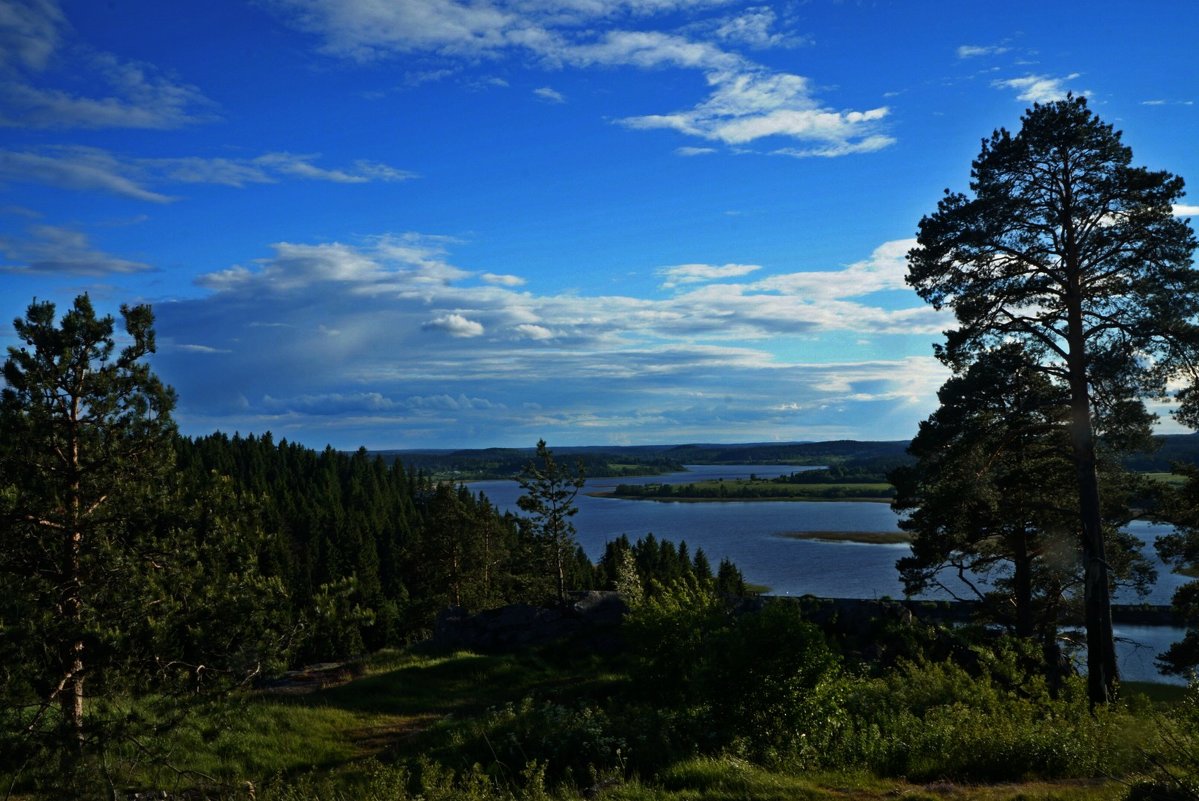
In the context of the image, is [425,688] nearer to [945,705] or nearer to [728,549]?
[945,705]

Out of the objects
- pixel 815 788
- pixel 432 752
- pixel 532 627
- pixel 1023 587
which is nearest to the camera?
pixel 815 788

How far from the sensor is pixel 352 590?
11.1 meters

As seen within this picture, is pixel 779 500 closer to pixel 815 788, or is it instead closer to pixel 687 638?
pixel 687 638

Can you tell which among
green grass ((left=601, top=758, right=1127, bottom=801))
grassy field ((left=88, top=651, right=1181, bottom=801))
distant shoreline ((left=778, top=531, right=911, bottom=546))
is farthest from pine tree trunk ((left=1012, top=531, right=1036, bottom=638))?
distant shoreline ((left=778, top=531, right=911, bottom=546))

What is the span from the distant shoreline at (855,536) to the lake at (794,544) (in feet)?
4.88

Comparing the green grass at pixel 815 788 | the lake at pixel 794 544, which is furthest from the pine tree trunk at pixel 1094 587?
the lake at pixel 794 544

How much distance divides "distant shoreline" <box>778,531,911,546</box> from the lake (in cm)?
149

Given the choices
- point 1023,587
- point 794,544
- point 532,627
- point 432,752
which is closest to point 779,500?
point 794,544

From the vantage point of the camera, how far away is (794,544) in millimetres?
102625

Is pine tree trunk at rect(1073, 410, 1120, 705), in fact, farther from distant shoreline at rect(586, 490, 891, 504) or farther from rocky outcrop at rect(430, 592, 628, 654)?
distant shoreline at rect(586, 490, 891, 504)

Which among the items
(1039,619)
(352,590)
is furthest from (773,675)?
(1039,619)

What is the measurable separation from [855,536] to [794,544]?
502 inches

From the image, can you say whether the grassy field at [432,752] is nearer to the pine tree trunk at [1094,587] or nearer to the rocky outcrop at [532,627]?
the pine tree trunk at [1094,587]

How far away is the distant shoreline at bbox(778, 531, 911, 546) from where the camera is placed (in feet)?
341
